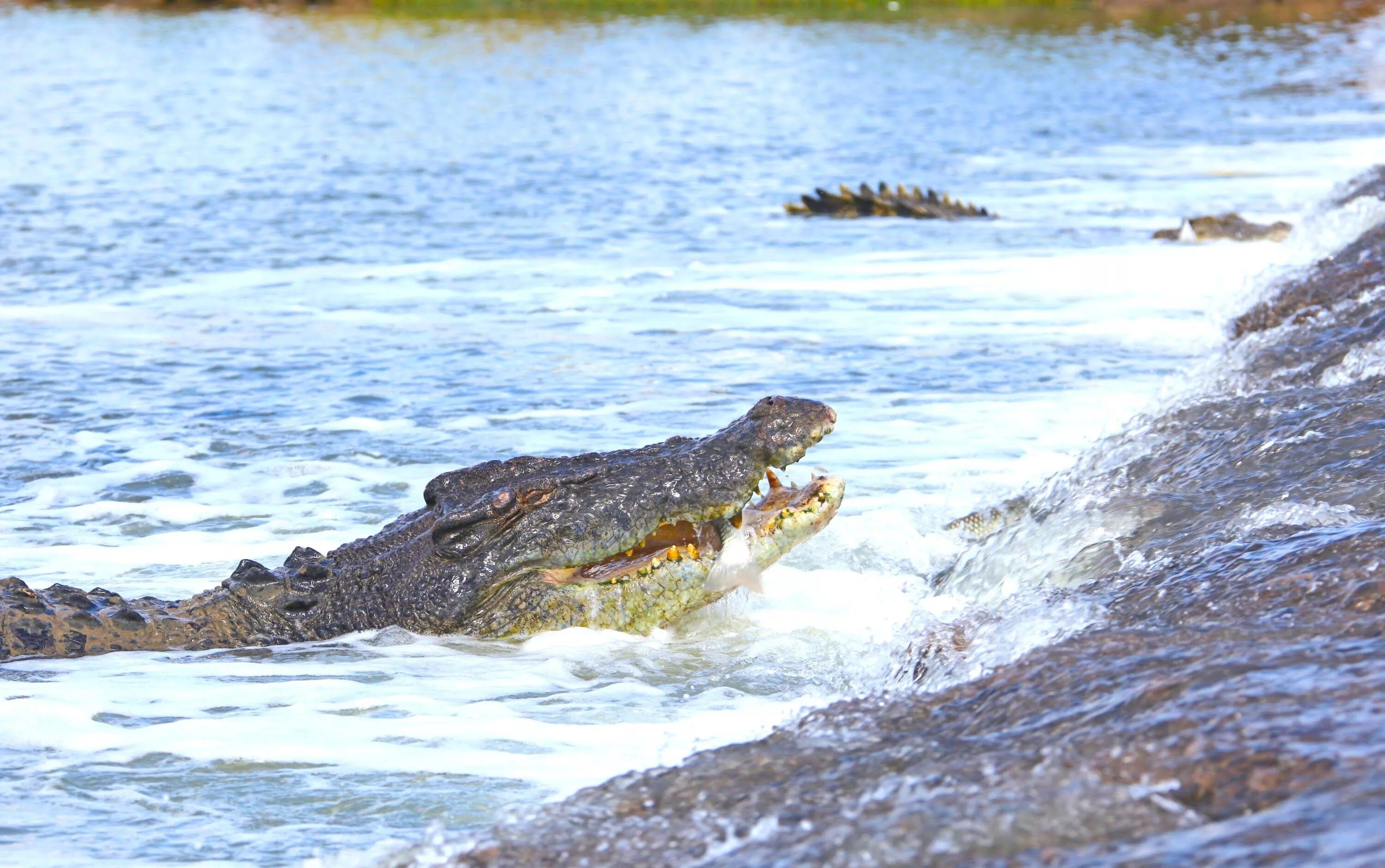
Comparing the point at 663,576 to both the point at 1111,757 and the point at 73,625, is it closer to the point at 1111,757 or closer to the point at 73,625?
the point at 73,625

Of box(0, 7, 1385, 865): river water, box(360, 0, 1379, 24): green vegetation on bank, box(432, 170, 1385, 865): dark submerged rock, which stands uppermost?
box(360, 0, 1379, 24): green vegetation on bank

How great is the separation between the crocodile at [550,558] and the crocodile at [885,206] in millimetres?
11988

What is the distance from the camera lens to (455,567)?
17.7 feet

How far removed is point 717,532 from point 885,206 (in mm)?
12259

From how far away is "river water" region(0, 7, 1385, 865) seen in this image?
435 centimetres

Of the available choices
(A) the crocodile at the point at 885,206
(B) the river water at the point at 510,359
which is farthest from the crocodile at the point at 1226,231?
(A) the crocodile at the point at 885,206

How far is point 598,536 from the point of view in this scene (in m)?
5.32

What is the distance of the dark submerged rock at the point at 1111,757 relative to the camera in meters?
2.56

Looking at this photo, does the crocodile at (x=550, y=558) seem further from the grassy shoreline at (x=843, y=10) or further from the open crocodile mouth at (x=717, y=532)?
the grassy shoreline at (x=843, y=10)

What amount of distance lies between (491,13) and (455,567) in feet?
179

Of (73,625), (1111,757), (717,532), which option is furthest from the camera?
(717,532)

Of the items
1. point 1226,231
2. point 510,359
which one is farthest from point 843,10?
point 510,359

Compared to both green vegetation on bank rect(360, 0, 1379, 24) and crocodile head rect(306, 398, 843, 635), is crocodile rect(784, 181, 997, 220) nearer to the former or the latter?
crocodile head rect(306, 398, 843, 635)

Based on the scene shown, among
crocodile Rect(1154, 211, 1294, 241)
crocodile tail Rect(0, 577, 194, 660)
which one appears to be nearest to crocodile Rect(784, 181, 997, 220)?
crocodile Rect(1154, 211, 1294, 241)
